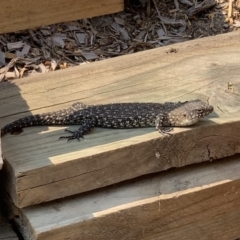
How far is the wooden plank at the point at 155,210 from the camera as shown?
3.22 meters

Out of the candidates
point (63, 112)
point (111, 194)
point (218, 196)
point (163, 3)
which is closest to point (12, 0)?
point (63, 112)

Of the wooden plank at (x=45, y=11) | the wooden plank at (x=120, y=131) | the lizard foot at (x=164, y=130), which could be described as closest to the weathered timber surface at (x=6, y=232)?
the wooden plank at (x=120, y=131)

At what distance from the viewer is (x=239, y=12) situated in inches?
266

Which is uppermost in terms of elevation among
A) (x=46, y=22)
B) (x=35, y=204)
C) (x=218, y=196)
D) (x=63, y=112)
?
(x=46, y=22)

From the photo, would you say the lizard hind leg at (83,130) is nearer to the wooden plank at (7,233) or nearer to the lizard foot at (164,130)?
the lizard foot at (164,130)

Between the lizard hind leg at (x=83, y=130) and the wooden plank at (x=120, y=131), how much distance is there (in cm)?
4

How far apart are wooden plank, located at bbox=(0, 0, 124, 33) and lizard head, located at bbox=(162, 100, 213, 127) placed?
706 millimetres

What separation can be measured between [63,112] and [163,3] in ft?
11.0

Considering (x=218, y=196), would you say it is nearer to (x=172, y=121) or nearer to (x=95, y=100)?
(x=172, y=121)

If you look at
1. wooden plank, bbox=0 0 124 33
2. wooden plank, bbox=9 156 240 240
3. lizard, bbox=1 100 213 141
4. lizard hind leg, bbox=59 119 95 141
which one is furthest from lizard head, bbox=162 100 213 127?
wooden plank, bbox=0 0 124 33

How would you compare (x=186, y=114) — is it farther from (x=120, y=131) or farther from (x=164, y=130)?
(x=120, y=131)

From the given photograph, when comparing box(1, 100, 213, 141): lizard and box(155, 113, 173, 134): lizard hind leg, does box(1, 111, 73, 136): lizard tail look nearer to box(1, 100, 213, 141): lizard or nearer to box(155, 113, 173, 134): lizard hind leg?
box(1, 100, 213, 141): lizard

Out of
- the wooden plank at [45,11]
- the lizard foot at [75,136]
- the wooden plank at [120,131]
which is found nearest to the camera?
the wooden plank at [45,11]

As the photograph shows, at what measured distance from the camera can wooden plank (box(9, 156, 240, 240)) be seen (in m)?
3.22
